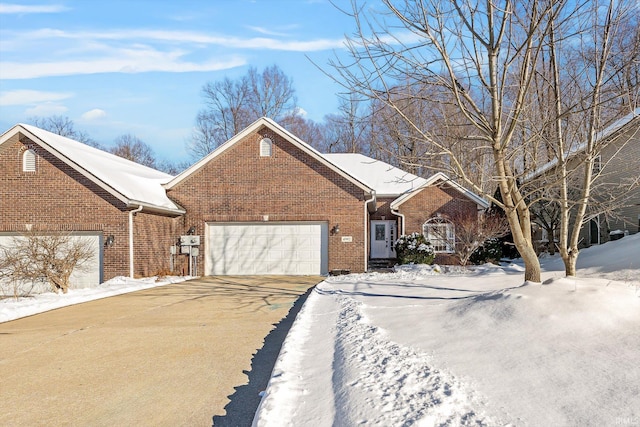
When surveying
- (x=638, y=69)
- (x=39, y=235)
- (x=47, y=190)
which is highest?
(x=638, y=69)

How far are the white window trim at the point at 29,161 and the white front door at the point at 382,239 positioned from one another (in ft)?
46.4

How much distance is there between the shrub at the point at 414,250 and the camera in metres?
17.9

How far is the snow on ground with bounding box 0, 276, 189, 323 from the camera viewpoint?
946cm

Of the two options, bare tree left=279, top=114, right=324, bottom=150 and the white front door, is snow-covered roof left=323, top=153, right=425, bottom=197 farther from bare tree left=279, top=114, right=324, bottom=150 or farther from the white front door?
bare tree left=279, top=114, right=324, bottom=150

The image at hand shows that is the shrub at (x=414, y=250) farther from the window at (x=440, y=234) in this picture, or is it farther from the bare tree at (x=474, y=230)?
the window at (x=440, y=234)

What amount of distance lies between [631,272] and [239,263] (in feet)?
39.6

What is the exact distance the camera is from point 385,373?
450cm

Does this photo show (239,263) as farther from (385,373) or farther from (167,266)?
(385,373)

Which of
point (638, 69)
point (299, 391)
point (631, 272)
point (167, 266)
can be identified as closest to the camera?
point (299, 391)

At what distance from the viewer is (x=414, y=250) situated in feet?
59.4

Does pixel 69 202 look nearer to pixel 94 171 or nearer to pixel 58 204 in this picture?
pixel 58 204

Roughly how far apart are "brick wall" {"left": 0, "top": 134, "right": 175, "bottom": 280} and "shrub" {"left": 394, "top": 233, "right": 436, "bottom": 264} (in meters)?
9.68

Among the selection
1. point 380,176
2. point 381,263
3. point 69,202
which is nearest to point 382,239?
point 381,263

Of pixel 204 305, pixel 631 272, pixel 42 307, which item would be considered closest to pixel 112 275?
Result: pixel 42 307
